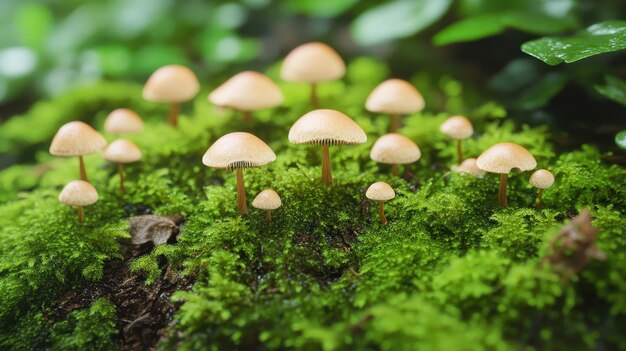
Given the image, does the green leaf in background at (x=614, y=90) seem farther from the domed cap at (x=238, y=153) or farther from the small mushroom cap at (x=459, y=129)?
the domed cap at (x=238, y=153)

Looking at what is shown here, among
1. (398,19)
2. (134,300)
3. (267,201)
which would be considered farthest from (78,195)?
(398,19)

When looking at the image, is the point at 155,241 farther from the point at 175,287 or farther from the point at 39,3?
the point at 39,3

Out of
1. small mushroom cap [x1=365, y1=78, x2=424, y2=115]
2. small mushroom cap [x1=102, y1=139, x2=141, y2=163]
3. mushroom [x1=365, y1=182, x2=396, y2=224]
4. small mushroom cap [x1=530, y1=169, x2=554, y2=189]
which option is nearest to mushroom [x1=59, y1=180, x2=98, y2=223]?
small mushroom cap [x1=102, y1=139, x2=141, y2=163]

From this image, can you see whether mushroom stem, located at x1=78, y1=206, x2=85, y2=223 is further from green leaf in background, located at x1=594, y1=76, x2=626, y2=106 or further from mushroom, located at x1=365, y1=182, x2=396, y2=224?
green leaf in background, located at x1=594, y1=76, x2=626, y2=106

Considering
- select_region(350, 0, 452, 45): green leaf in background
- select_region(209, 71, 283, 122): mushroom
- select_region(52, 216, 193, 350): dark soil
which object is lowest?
select_region(52, 216, 193, 350): dark soil

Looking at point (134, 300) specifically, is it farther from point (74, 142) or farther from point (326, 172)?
point (326, 172)

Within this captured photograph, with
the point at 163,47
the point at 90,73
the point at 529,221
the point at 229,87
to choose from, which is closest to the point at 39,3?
the point at 90,73

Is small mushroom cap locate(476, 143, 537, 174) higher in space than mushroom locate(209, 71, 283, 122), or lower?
lower
